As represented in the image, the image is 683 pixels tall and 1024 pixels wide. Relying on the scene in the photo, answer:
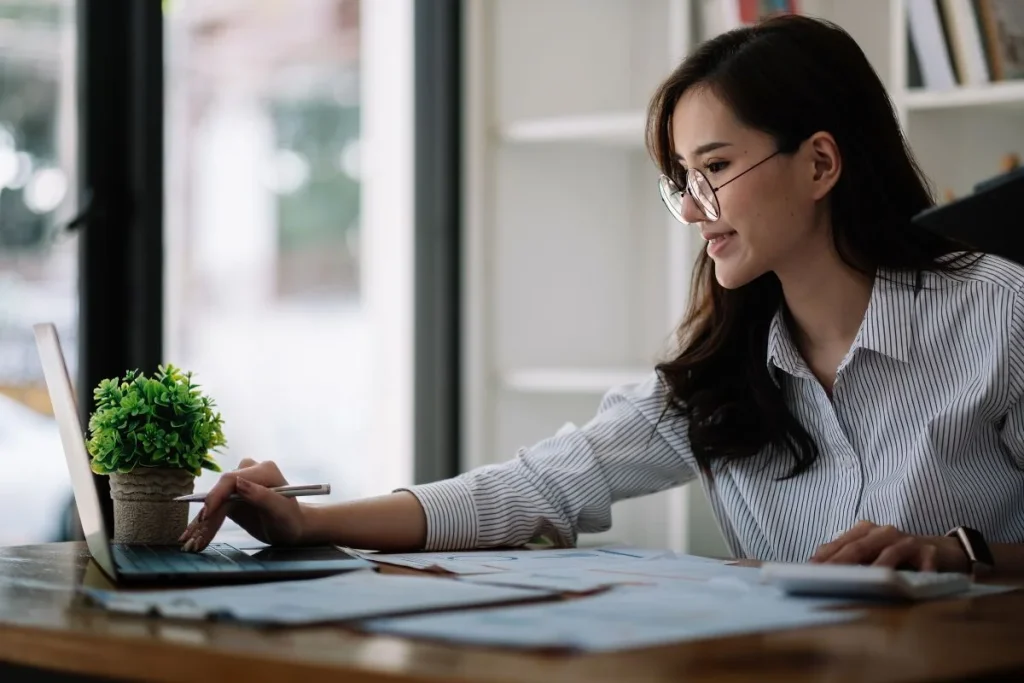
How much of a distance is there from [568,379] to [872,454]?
4.36 feet

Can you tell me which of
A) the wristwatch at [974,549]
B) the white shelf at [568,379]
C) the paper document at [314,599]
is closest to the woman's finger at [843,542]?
the wristwatch at [974,549]

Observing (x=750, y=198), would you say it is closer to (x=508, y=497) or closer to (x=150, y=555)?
(x=508, y=497)

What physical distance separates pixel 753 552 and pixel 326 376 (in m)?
2.10

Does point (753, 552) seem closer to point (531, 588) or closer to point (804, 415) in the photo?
point (804, 415)

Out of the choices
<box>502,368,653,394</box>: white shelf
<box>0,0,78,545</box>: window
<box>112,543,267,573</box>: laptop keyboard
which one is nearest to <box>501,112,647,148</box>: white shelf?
<box>502,368,653,394</box>: white shelf

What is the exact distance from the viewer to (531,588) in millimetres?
1111

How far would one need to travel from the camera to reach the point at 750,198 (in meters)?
1.71

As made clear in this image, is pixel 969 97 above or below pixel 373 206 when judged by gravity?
above

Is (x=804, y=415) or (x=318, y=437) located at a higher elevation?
(x=804, y=415)

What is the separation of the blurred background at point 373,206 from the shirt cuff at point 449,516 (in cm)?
48

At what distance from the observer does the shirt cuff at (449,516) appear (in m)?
1.54

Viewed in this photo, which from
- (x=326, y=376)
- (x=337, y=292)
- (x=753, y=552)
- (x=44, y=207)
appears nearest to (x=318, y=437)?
(x=326, y=376)

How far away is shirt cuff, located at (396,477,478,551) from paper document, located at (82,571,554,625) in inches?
14.1

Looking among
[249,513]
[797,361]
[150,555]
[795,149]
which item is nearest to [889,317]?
[797,361]
